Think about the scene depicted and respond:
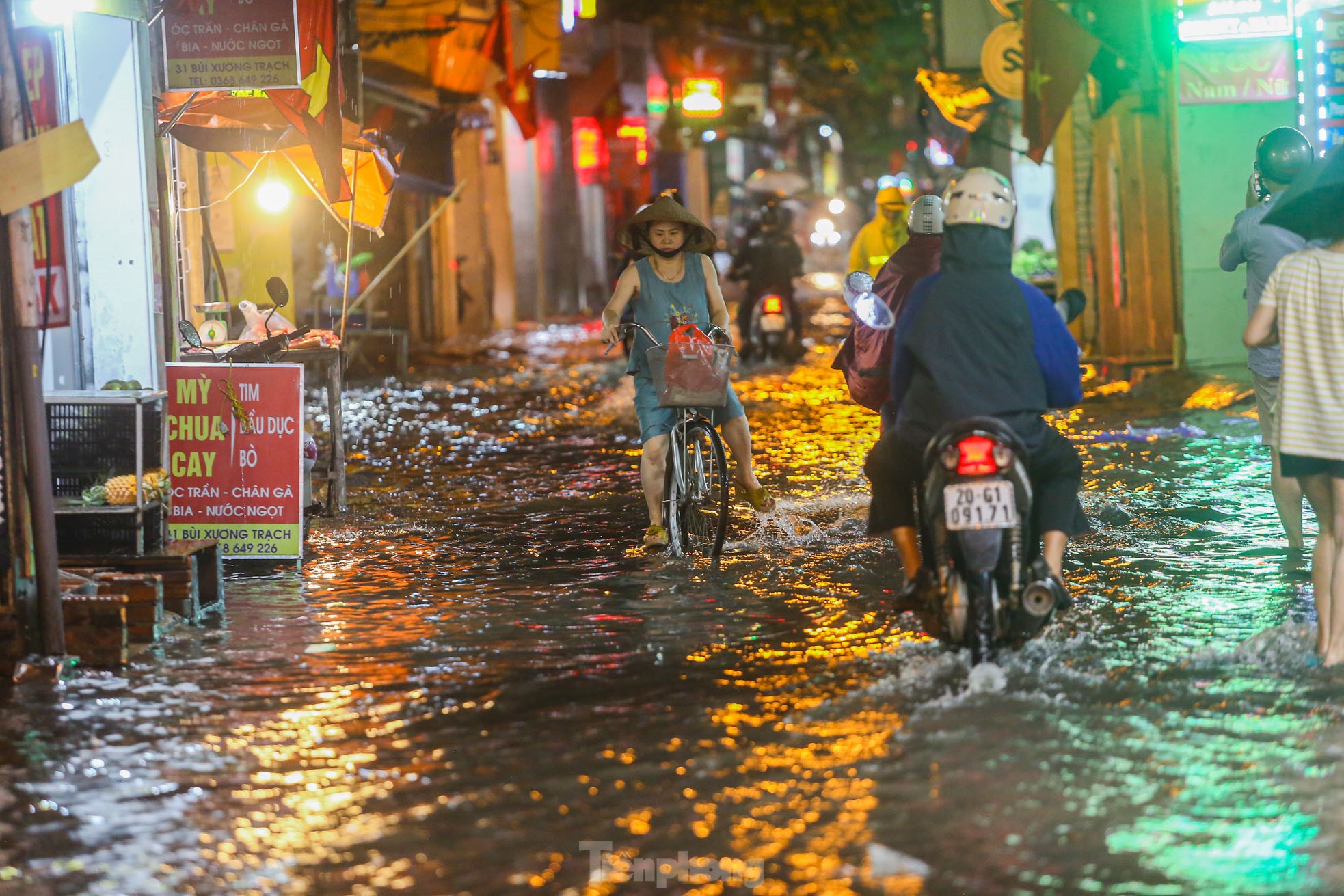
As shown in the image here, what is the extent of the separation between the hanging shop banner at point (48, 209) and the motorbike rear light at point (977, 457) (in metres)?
5.20

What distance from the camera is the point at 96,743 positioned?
5.65 m

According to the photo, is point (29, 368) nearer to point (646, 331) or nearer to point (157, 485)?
point (157, 485)

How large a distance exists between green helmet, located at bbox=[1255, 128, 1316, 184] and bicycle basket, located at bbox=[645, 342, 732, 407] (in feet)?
9.09

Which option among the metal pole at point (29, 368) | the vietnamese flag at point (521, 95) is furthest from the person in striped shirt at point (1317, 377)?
the vietnamese flag at point (521, 95)

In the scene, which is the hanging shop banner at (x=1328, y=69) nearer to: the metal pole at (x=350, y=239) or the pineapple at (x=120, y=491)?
the metal pole at (x=350, y=239)

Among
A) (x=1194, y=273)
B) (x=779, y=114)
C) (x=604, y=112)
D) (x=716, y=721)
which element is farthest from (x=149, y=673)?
(x=779, y=114)

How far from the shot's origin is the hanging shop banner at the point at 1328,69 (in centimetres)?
1250

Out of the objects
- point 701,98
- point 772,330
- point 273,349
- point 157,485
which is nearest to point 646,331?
point 273,349

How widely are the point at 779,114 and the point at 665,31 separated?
1355 centimetres

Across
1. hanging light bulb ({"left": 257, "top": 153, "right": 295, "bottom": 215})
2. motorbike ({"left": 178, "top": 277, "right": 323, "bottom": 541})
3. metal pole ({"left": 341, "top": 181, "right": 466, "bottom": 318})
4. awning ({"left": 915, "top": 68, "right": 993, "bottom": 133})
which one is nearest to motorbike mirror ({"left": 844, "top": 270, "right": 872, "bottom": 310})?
motorbike ({"left": 178, "top": 277, "right": 323, "bottom": 541})

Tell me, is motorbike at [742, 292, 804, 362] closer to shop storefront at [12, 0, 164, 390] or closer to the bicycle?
the bicycle

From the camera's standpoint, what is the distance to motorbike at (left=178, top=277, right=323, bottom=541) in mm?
9320

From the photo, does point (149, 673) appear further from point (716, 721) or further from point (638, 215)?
point (638, 215)

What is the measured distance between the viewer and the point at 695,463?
901 centimetres
